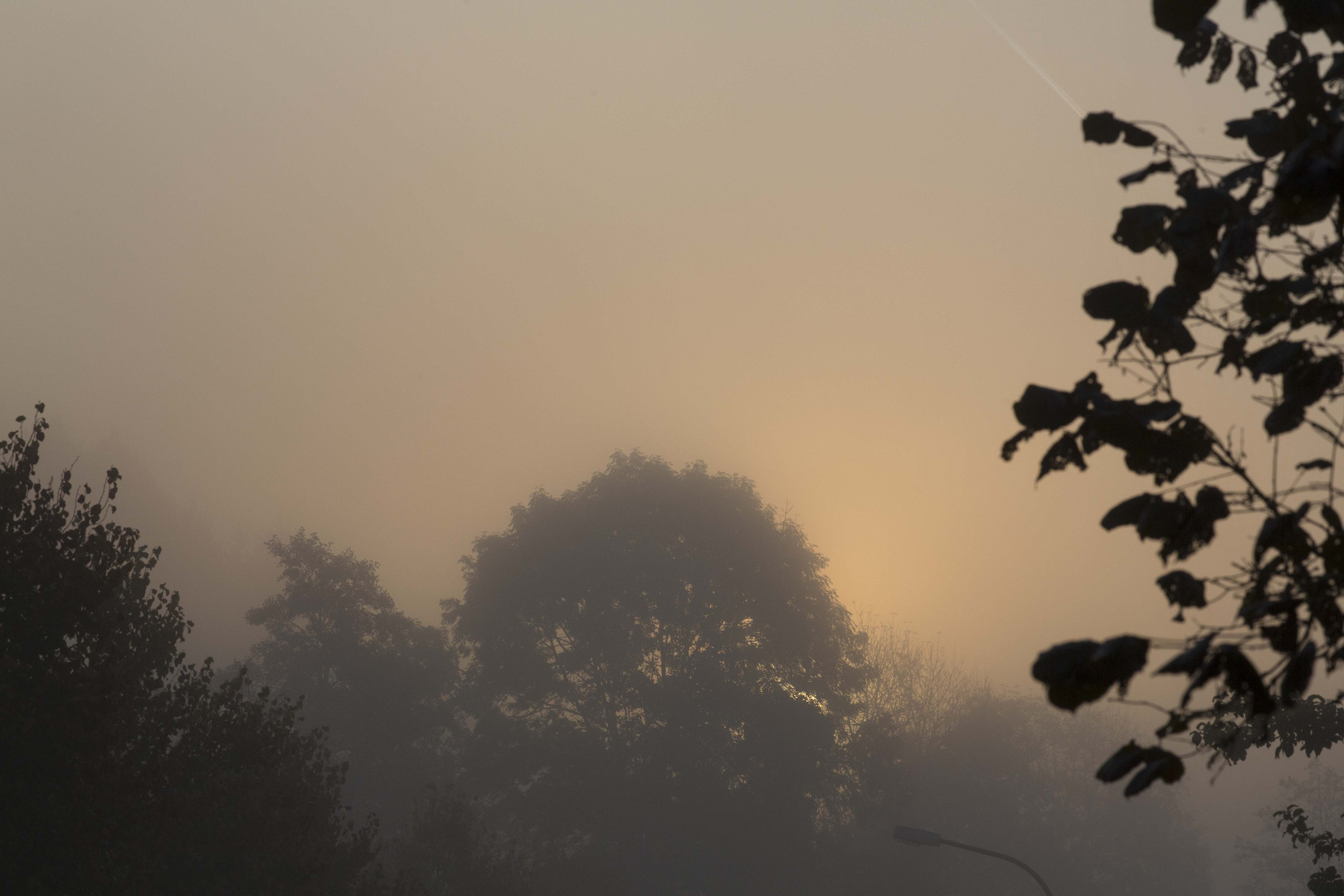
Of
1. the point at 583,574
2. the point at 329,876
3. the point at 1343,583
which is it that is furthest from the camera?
the point at 583,574

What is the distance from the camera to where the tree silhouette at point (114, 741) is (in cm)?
1082

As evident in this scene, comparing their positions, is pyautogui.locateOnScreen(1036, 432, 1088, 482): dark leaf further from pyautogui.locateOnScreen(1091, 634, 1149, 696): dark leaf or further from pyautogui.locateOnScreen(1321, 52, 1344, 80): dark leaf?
pyautogui.locateOnScreen(1321, 52, 1344, 80): dark leaf

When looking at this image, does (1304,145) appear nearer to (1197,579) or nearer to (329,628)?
(1197,579)

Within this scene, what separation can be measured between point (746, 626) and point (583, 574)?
7.04m

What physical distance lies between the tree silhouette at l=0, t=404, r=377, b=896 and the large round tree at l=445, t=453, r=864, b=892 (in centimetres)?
1830

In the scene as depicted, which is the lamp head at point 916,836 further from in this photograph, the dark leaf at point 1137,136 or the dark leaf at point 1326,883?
the dark leaf at point 1137,136

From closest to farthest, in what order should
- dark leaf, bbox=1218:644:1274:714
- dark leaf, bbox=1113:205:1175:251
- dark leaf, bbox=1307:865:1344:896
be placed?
dark leaf, bbox=1218:644:1274:714, dark leaf, bbox=1113:205:1175:251, dark leaf, bbox=1307:865:1344:896

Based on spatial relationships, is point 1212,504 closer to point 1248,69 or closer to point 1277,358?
point 1277,358

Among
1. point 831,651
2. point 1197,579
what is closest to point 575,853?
point 831,651

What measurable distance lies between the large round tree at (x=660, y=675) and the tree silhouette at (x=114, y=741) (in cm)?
1830

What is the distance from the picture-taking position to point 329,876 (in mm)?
15570

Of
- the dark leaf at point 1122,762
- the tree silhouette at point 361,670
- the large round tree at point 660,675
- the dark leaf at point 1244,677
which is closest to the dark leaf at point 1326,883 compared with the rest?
the dark leaf at point 1122,762

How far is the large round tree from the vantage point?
3150 cm

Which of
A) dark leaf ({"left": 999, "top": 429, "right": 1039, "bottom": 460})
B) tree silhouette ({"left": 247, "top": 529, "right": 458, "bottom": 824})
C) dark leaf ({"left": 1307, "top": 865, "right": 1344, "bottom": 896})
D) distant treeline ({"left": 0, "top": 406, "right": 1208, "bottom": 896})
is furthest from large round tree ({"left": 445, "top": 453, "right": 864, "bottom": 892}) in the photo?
dark leaf ({"left": 999, "top": 429, "right": 1039, "bottom": 460})
